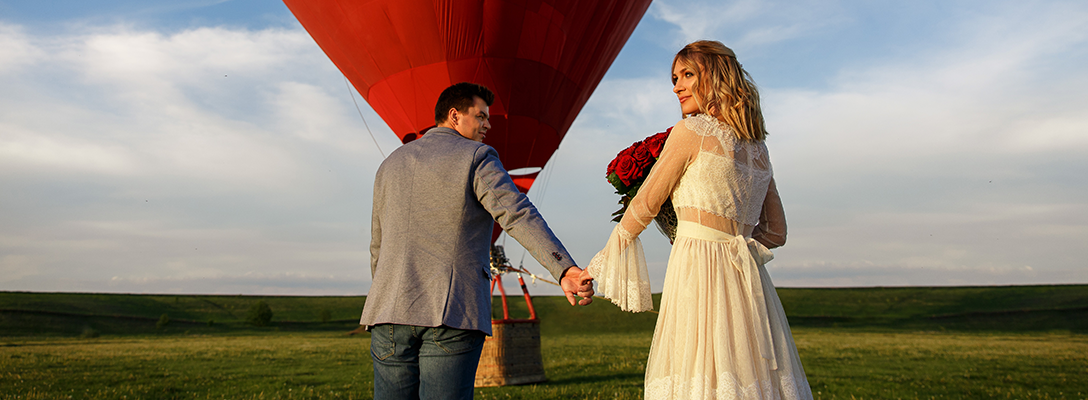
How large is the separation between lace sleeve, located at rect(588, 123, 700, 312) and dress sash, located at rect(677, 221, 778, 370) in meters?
0.22

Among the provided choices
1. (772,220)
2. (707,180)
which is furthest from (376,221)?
(772,220)

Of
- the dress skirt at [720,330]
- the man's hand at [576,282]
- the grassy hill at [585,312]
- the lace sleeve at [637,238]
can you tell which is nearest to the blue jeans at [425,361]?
the man's hand at [576,282]

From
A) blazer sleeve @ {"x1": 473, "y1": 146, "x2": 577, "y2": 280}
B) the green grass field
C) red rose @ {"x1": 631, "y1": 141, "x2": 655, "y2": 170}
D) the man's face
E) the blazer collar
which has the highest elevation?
the man's face

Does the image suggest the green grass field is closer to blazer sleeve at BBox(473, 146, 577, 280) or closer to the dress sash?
the dress sash

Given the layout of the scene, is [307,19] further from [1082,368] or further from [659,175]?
[1082,368]

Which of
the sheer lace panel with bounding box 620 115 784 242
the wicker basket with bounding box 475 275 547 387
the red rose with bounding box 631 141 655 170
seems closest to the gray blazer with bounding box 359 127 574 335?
the sheer lace panel with bounding box 620 115 784 242

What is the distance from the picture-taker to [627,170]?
3.26 meters

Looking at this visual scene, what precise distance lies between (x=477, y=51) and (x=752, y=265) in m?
7.55

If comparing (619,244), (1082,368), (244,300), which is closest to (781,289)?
(1082,368)

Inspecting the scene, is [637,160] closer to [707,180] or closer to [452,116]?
[707,180]

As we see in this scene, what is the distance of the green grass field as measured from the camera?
976cm

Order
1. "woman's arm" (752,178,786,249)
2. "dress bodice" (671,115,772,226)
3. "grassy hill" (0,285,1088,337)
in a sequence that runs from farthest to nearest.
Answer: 1. "grassy hill" (0,285,1088,337)
2. "woman's arm" (752,178,786,249)
3. "dress bodice" (671,115,772,226)

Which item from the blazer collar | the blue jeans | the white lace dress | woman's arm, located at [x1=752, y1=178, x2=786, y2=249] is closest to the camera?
the blue jeans

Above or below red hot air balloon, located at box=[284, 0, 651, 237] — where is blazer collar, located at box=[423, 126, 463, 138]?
below
